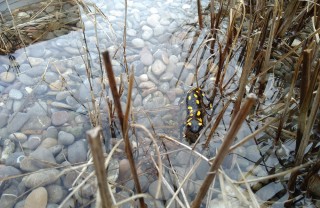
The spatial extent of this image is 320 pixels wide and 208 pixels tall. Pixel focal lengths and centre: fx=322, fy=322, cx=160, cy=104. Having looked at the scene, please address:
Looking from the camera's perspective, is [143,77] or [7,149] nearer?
[7,149]

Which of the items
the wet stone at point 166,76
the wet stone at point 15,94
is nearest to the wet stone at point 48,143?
the wet stone at point 15,94

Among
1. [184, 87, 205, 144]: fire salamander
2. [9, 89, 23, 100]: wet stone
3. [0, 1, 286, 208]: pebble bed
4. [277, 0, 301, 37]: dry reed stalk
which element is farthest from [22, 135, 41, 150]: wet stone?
[277, 0, 301, 37]: dry reed stalk

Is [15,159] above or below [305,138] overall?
below

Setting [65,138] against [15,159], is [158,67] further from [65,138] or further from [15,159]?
[15,159]

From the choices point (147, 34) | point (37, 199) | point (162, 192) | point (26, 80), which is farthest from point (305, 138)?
point (26, 80)

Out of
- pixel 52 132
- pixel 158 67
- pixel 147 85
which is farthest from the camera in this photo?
pixel 158 67

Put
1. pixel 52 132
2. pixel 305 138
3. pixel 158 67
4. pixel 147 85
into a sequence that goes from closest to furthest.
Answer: pixel 305 138 < pixel 52 132 < pixel 147 85 < pixel 158 67
